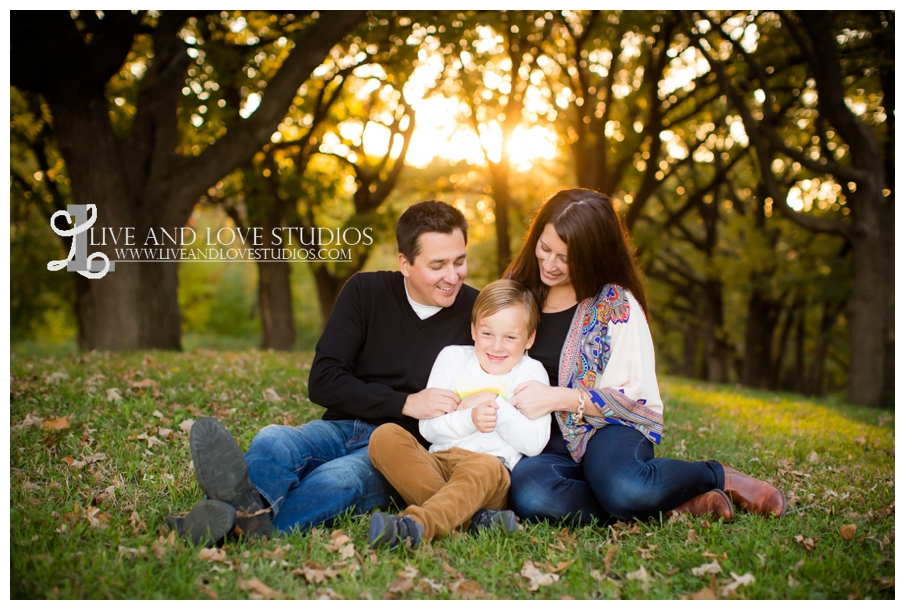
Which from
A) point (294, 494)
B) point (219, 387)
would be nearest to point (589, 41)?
point (219, 387)

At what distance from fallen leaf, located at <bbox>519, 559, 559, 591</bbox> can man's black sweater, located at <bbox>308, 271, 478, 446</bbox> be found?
43.4 inches

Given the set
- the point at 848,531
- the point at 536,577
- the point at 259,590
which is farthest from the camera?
the point at 848,531

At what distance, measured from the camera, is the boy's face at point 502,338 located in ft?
11.7

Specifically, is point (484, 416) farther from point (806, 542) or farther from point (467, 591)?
point (806, 542)

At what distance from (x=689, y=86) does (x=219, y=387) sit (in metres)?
11.6

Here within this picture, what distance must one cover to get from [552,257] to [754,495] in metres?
1.71

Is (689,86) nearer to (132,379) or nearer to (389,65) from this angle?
(389,65)

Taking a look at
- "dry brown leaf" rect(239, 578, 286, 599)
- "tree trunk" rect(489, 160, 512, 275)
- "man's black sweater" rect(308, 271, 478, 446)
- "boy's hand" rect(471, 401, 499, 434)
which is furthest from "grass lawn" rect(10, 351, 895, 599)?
"tree trunk" rect(489, 160, 512, 275)

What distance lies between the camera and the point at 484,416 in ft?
10.9

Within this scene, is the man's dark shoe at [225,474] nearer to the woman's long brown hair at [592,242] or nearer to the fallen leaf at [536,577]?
the fallen leaf at [536,577]

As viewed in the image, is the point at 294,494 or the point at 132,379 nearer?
the point at 294,494

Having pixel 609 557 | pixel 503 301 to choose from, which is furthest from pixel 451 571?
pixel 503 301

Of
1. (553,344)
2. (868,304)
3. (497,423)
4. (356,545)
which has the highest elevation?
(868,304)

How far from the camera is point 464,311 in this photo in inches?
158
